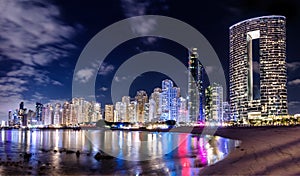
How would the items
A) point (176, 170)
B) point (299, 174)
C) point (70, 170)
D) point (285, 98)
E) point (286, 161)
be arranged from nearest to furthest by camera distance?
point (299, 174) < point (286, 161) < point (176, 170) < point (70, 170) < point (285, 98)

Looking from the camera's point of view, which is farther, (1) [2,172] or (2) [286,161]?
(1) [2,172]

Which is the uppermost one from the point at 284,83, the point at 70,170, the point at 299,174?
the point at 284,83

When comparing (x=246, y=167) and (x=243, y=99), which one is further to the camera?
(x=243, y=99)

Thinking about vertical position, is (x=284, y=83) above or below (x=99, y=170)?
above

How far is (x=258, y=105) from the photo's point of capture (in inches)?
7249

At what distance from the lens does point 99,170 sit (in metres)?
19.4

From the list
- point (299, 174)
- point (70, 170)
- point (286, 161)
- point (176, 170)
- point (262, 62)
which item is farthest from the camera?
point (262, 62)

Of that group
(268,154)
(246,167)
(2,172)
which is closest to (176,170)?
(246,167)

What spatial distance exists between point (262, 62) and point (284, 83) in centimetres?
1952

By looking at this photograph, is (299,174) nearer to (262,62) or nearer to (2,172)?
(2,172)

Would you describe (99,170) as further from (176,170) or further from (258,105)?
(258,105)

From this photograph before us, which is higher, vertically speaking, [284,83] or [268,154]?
[284,83]

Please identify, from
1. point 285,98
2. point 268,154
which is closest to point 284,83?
point 285,98

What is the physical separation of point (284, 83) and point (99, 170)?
596ft
